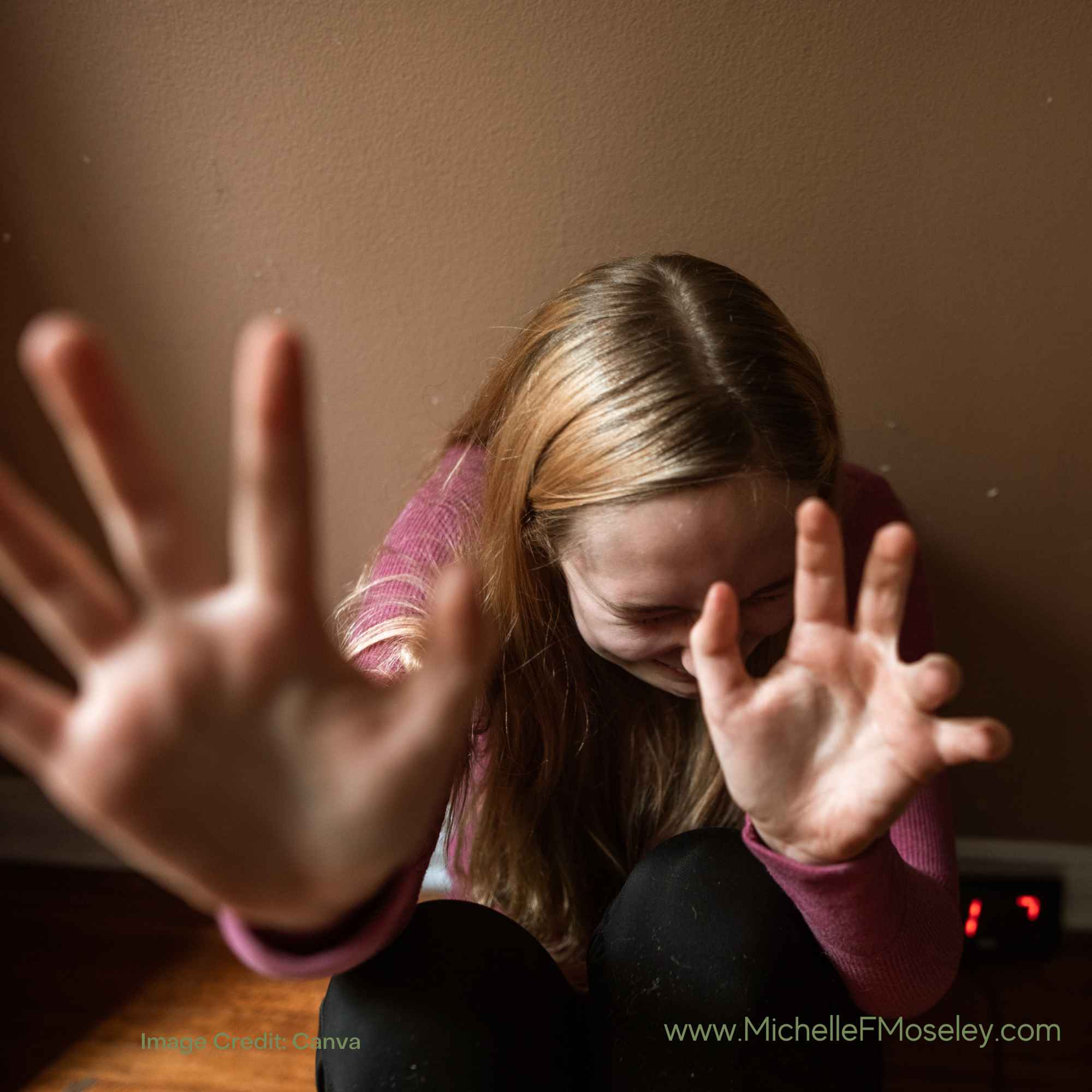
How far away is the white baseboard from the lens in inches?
48.6

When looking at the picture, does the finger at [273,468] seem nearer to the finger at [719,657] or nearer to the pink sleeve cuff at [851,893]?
the finger at [719,657]

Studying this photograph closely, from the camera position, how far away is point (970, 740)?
54 centimetres

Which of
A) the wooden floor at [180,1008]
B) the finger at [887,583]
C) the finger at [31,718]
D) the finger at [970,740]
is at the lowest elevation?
the wooden floor at [180,1008]

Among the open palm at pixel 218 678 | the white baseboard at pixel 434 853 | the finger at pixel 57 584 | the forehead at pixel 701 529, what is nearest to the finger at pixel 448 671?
the open palm at pixel 218 678

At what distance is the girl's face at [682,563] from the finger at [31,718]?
0.37 metres

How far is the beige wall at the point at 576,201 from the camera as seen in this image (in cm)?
89

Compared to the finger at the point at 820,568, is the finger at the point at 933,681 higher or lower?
lower

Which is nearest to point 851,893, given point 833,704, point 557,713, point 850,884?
point 850,884

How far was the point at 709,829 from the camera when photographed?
0.83 m

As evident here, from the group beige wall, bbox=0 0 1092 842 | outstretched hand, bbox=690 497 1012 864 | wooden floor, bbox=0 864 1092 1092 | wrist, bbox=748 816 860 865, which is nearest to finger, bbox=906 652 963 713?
outstretched hand, bbox=690 497 1012 864

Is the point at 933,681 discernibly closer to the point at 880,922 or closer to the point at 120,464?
the point at 880,922

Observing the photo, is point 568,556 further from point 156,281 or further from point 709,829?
point 156,281

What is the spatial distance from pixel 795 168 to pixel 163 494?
2.28 feet

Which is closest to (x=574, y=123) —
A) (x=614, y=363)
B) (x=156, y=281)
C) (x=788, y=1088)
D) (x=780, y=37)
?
Result: (x=780, y=37)
